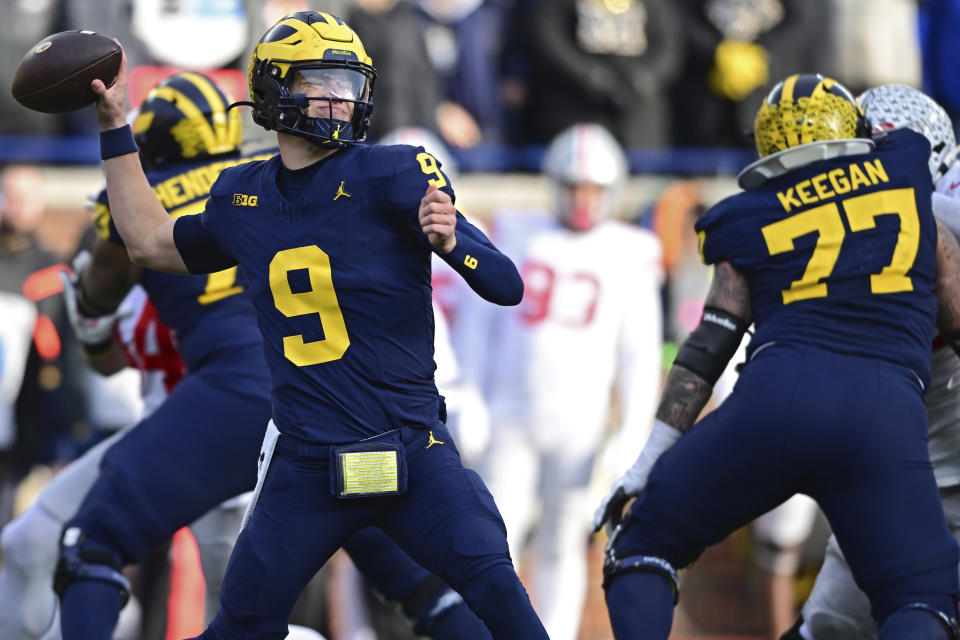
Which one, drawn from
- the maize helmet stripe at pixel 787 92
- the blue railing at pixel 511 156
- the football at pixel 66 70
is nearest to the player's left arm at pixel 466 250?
the football at pixel 66 70

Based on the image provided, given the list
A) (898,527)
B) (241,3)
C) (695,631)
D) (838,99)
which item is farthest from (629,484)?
(241,3)

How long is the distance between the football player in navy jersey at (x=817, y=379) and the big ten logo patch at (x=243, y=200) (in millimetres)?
1331

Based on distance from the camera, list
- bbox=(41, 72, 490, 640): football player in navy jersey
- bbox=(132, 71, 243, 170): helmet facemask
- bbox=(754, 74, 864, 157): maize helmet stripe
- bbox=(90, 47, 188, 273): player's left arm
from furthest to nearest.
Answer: bbox=(132, 71, 243, 170): helmet facemask < bbox=(41, 72, 490, 640): football player in navy jersey < bbox=(754, 74, 864, 157): maize helmet stripe < bbox=(90, 47, 188, 273): player's left arm

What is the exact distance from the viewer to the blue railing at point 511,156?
29.8 feet

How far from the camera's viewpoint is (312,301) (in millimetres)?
4027

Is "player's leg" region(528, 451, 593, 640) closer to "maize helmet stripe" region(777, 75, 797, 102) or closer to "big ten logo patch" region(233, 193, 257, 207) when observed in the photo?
"maize helmet stripe" region(777, 75, 797, 102)

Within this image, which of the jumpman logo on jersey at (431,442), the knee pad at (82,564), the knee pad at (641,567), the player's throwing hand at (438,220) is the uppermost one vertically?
the player's throwing hand at (438,220)

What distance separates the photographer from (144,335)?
5676 millimetres

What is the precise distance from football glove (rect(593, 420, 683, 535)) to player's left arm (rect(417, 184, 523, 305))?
814 millimetres

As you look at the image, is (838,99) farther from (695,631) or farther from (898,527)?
(695,631)

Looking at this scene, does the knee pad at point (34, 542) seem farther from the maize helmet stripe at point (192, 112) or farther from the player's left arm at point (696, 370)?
the player's left arm at point (696, 370)

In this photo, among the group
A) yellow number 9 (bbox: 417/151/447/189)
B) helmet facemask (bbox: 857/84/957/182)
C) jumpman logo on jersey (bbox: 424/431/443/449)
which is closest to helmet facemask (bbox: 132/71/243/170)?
yellow number 9 (bbox: 417/151/447/189)

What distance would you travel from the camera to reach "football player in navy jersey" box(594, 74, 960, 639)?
165 inches

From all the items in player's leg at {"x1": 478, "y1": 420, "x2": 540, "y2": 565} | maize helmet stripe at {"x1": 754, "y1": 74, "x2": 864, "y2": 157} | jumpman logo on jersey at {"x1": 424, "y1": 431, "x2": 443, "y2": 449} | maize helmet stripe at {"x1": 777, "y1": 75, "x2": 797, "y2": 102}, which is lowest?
player's leg at {"x1": 478, "y1": 420, "x2": 540, "y2": 565}
